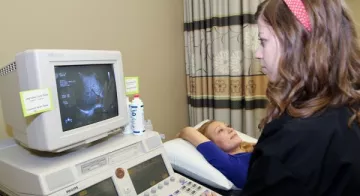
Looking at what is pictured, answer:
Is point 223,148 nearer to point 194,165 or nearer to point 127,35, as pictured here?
point 194,165

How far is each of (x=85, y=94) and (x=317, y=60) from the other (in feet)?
2.51

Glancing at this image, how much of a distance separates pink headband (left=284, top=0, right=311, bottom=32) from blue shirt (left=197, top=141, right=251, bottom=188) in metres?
0.86

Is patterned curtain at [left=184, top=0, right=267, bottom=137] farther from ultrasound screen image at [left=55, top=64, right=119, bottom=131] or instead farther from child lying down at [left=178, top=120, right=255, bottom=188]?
ultrasound screen image at [left=55, top=64, right=119, bottom=131]

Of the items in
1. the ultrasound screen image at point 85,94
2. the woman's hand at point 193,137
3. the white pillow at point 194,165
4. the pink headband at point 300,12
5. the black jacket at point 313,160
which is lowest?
the white pillow at point 194,165

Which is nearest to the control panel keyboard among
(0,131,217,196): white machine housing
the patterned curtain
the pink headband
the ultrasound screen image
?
(0,131,217,196): white machine housing

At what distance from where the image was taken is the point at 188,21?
2125mm

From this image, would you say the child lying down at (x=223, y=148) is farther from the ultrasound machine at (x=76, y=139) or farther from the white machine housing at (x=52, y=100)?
the white machine housing at (x=52, y=100)

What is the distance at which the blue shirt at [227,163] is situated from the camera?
140cm

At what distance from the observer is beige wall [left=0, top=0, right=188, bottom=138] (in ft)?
4.30

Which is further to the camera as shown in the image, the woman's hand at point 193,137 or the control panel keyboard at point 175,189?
the woman's hand at point 193,137

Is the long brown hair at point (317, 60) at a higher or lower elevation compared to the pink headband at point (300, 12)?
lower

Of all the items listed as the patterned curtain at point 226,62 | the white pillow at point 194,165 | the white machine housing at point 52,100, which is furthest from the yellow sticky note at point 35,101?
the patterned curtain at point 226,62

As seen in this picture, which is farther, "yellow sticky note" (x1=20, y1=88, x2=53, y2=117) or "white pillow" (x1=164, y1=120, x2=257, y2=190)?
"white pillow" (x1=164, y1=120, x2=257, y2=190)

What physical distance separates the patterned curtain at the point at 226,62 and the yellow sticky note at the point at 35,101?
132 centimetres
